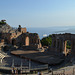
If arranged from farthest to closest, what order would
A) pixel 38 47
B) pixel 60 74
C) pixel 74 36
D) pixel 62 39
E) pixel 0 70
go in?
pixel 38 47, pixel 62 39, pixel 74 36, pixel 0 70, pixel 60 74

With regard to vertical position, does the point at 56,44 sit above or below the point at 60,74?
above

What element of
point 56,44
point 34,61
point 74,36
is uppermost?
point 74,36

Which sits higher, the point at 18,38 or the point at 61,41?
the point at 18,38

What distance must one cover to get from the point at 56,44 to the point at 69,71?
17928 mm

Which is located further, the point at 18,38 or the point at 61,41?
the point at 18,38

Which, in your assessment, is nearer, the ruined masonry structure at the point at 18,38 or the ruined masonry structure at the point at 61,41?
the ruined masonry structure at the point at 61,41

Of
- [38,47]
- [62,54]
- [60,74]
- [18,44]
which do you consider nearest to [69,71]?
[60,74]

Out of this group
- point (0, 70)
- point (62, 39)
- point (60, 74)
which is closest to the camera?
point (60, 74)

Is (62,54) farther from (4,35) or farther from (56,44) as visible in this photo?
(4,35)

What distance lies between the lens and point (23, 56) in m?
31.3

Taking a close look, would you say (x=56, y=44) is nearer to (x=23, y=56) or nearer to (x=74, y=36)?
(x=74, y=36)

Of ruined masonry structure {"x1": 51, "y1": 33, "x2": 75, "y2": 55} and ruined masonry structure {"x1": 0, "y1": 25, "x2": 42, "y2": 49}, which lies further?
ruined masonry structure {"x1": 0, "y1": 25, "x2": 42, "y2": 49}

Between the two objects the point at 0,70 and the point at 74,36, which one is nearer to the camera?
the point at 0,70

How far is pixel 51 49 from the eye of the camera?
35.5 m
